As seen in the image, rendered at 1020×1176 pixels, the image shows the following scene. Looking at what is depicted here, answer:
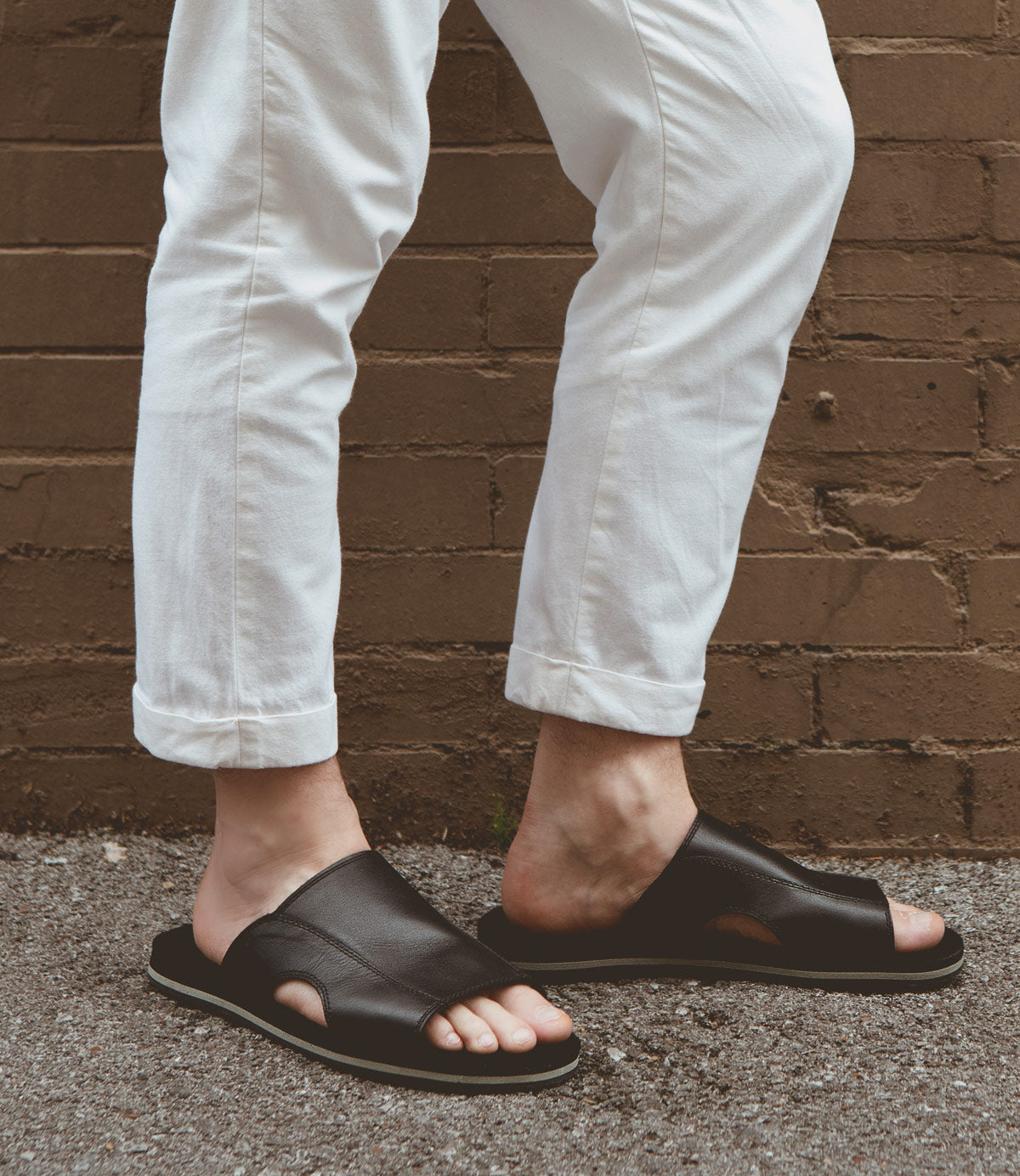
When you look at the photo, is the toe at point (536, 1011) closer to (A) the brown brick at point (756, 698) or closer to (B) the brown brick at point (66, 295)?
(A) the brown brick at point (756, 698)

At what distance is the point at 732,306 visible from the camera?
1035 mm

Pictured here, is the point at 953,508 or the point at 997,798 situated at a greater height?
the point at 953,508

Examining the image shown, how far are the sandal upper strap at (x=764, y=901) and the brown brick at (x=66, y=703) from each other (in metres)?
0.79

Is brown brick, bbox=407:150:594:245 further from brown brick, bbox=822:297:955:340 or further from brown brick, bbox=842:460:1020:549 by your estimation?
brown brick, bbox=842:460:1020:549

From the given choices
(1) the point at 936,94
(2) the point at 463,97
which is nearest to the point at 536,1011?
(2) the point at 463,97

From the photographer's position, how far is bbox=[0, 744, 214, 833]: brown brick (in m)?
1.52

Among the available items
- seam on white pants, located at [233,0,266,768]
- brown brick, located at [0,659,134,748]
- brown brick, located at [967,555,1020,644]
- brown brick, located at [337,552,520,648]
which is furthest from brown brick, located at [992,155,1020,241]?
brown brick, located at [0,659,134,748]

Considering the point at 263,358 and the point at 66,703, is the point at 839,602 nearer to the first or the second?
the point at 263,358

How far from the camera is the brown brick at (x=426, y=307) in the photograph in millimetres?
1464

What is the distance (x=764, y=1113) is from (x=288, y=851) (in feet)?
1.44

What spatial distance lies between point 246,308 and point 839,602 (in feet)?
3.02

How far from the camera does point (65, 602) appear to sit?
1.50 m

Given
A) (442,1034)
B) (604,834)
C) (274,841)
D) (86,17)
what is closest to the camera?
(442,1034)

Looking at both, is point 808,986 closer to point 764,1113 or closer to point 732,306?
point 764,1113
